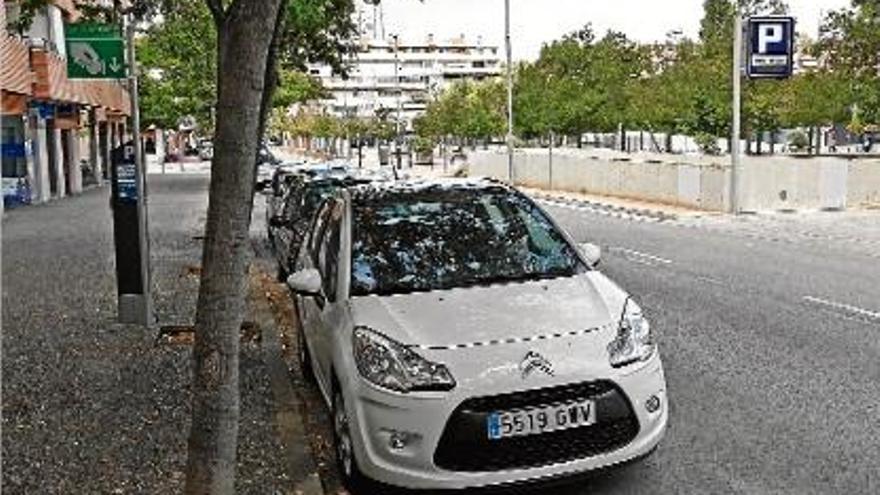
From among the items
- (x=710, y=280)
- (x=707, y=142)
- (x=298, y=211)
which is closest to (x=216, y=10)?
(x=298, y=211)

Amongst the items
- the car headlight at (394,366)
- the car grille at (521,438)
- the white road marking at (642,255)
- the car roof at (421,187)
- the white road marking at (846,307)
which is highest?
the car roof at (421,187)

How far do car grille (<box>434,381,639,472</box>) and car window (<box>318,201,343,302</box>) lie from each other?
139 centimetres

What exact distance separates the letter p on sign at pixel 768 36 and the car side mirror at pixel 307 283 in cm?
2132

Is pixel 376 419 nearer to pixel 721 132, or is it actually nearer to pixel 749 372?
pixel 749 372

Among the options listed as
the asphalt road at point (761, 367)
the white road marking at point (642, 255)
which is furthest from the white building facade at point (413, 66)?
the asphalt road at point (761, 367)

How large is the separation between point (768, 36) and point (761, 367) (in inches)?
748

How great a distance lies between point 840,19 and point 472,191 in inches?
1207

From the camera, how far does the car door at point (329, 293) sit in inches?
217

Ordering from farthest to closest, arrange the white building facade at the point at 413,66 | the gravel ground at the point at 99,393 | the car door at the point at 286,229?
the white building facade at the point at 413,66 → the car door at the point at 286,229 → the gravel ground at the point at 99,393

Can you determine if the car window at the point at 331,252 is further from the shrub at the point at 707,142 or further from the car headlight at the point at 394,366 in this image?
the shrub at the point at 707,142

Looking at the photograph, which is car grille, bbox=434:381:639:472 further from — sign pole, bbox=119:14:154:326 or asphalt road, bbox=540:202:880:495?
sign pole, bbox=119:14:154:326

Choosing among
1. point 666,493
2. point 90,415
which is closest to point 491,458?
point 666,493

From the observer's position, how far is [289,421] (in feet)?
20.7

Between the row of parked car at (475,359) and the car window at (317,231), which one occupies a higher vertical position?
the car window at (317,231)
